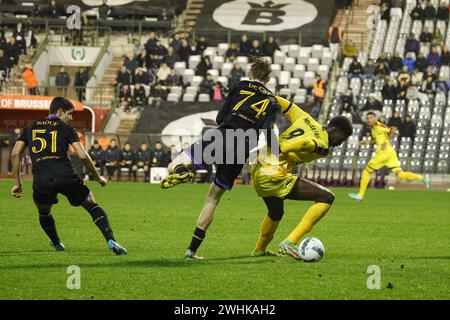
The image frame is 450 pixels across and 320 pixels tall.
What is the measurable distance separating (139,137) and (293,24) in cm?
1067

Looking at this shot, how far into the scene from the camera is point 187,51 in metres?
43.1

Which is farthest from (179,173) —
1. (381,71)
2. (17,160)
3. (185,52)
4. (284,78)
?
(185,52)

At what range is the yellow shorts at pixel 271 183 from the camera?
41.2ft

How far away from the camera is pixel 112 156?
3712 cm

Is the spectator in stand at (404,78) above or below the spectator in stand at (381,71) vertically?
above

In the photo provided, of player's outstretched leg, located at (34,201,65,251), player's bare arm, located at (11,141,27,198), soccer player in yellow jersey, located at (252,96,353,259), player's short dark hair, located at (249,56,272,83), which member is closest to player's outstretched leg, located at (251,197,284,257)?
soccer player in yellow jersey, located at (252,96,353,259)

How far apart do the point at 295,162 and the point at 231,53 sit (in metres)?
30.1

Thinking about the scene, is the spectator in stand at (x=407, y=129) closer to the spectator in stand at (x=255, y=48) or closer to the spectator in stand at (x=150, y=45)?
the spectator in stand at (x=255, y=48)

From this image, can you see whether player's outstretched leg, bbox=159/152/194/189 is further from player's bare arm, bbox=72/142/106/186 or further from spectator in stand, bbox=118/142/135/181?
spectator in stand, bbox=118/142/135/181

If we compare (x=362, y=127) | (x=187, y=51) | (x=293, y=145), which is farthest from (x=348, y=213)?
(x=187, y=51)

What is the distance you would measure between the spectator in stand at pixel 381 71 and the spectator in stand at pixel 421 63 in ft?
3.91

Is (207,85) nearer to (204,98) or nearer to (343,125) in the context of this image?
(204,98)

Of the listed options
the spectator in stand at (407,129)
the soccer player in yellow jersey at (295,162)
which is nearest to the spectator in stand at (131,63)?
the spectator in stand at (407,129)

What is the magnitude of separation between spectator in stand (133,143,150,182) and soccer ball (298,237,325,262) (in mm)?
24828
